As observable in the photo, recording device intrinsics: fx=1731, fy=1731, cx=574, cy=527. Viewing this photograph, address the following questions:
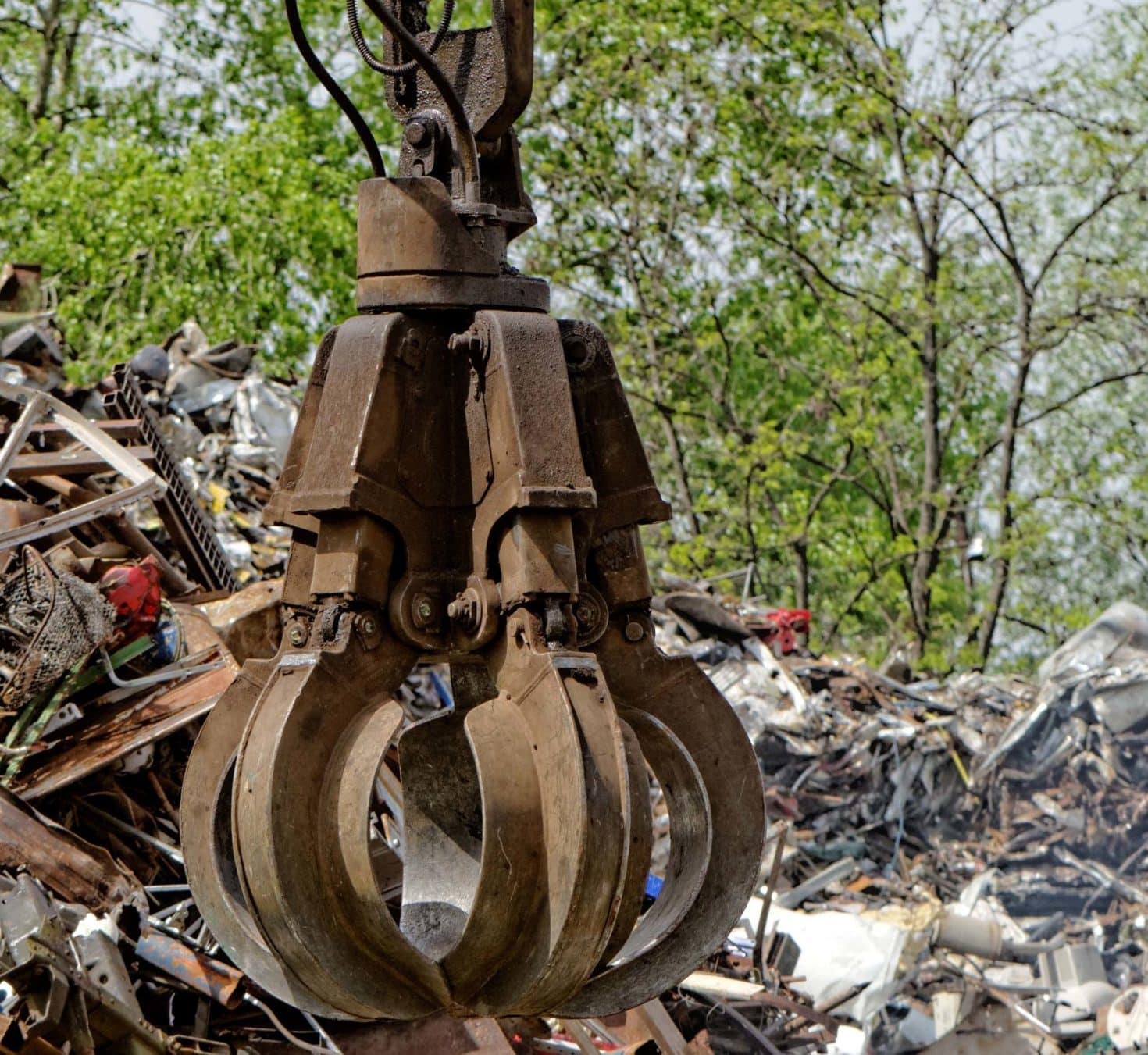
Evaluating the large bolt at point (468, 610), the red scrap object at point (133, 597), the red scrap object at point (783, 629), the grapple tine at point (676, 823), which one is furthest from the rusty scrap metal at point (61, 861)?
the red scrap object at point (783, 629)

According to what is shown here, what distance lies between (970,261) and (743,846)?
738 inches

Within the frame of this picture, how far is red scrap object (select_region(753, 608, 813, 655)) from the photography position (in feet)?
44.2

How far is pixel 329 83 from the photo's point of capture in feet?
11.6

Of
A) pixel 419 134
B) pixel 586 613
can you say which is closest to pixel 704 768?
pixel 586 613

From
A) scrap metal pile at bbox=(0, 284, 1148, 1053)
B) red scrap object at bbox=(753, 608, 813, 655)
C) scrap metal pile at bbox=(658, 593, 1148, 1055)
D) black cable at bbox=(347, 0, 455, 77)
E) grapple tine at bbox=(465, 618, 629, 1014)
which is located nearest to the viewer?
grapple tine at bbox=(465, 618, 629, 1014)

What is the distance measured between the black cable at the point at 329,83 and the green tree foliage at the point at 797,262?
14.6m

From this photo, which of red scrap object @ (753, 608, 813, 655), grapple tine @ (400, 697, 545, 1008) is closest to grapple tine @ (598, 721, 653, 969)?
grapple tine @ (400, 697, 545, 1008)

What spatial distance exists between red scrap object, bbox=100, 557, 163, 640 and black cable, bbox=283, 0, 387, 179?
12.9 ft

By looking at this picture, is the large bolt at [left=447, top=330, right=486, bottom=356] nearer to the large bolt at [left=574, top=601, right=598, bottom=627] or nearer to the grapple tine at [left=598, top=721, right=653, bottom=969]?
the large bolt at [left=574, top=601, right=598, bottom=627]

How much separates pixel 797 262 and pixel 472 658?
17.5 metres

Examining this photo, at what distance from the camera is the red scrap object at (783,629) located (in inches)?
531

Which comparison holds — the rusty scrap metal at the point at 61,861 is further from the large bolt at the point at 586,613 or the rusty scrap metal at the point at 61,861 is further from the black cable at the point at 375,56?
the black cable at the point at 375,56

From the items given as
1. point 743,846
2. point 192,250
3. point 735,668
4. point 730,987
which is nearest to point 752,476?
point 192,250

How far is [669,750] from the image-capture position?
352 centimetres
